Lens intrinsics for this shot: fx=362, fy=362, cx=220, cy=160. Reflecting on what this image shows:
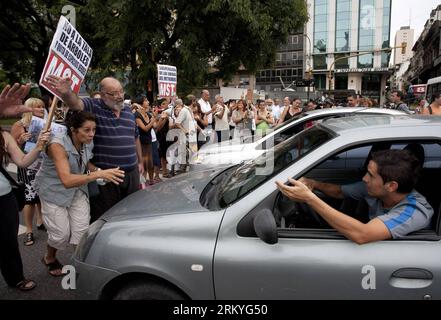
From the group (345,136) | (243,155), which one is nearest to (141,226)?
(345,136)

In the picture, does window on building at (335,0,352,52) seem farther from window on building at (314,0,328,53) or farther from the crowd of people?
the crowd of people

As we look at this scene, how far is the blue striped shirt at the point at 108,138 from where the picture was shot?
151 inches

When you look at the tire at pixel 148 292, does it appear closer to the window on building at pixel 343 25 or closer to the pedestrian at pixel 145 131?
the pedestrian at pixel 145 131

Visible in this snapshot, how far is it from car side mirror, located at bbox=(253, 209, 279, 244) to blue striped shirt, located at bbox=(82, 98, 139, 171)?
2297 millimetres

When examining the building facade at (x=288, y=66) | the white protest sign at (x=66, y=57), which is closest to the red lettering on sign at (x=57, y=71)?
the white protest sign at (x=66, y=57)

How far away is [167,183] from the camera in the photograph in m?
3.29

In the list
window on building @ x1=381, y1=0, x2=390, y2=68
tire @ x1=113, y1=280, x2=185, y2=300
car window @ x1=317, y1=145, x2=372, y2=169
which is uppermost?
window on building @ x1=381, y1=0, x2=390, y2=68

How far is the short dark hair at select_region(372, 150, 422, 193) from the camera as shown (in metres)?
2.21

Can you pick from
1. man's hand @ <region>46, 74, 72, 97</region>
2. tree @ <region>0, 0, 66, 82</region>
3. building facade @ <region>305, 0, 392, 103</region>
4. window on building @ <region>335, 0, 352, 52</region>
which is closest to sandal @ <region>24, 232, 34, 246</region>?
man's hand @ <region>46, 74, 72, 97</region>

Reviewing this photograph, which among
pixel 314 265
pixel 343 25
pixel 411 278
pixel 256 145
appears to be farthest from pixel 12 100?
pixel 343 25

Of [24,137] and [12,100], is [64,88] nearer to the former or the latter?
[12,100]

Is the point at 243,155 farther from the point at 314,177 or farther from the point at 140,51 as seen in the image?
the point at 140,51

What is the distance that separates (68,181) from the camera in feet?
10.2
